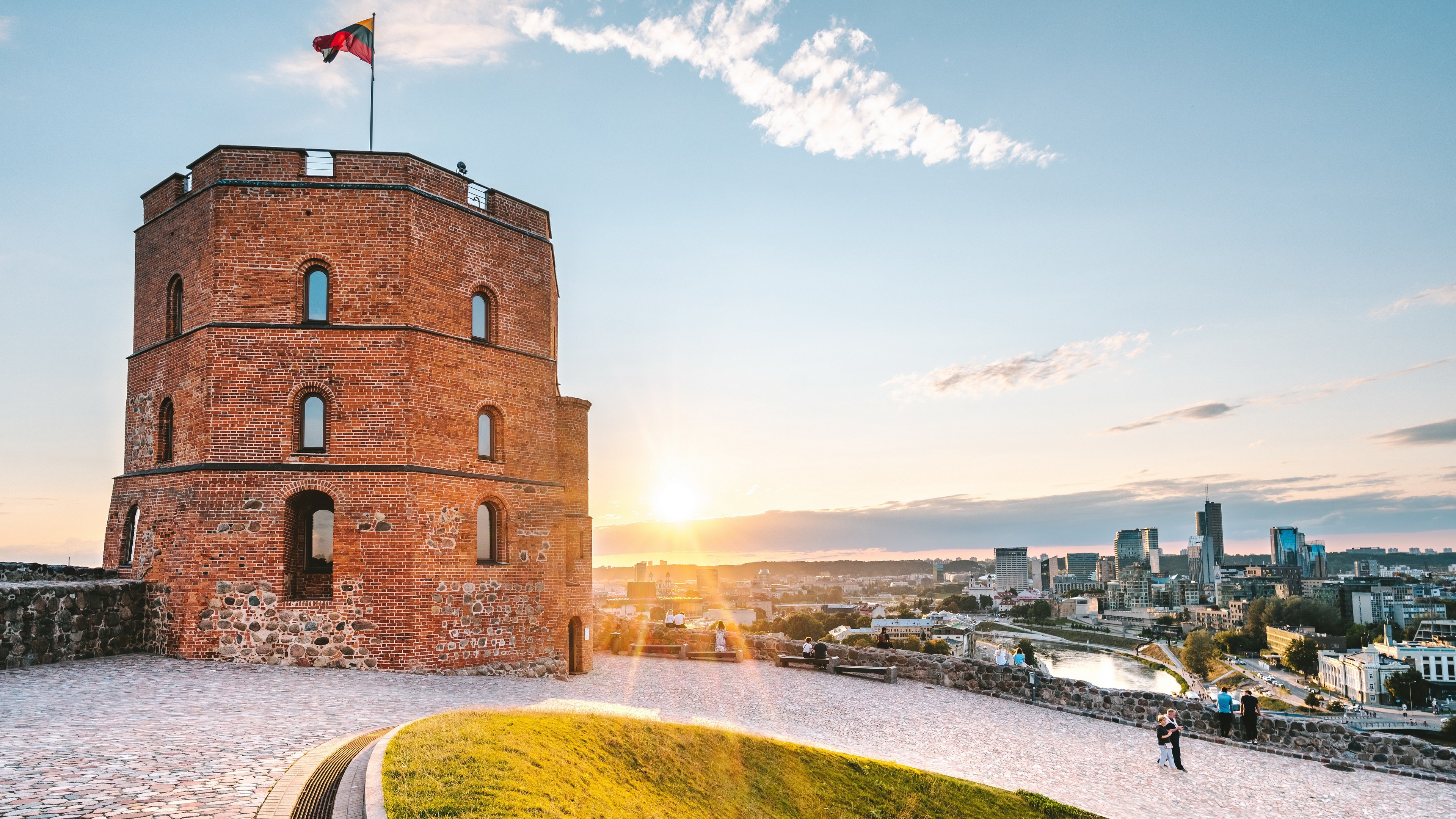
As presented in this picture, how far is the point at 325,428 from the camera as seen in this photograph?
17672mm

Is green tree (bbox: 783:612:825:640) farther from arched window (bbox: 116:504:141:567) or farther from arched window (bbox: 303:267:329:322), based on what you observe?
arched window (bbox: 303:267:329:322)

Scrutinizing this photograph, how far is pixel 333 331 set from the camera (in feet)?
58.3

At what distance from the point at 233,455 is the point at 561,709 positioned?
9.39 metres

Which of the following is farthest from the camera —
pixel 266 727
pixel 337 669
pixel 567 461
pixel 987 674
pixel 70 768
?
pixel 567 461

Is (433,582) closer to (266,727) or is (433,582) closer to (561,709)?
(561,709)

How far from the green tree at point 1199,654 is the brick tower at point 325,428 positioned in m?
113

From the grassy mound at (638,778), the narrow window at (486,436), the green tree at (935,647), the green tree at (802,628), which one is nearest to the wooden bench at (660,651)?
the narrow window at (486,436)

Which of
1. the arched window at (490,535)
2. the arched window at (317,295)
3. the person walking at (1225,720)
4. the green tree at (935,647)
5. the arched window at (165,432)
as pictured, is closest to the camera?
the person walking at (1225,720)

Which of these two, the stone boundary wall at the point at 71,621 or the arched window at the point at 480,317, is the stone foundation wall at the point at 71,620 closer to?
the stone boundary wall at the point at 71,621

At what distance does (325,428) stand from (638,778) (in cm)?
1147

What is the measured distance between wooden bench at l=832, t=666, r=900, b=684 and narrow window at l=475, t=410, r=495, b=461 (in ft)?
35.0

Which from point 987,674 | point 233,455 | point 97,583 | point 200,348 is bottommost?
point 987,674

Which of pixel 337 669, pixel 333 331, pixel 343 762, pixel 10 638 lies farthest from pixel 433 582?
pixel 343 762

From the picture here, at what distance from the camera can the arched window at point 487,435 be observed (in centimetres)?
1958
